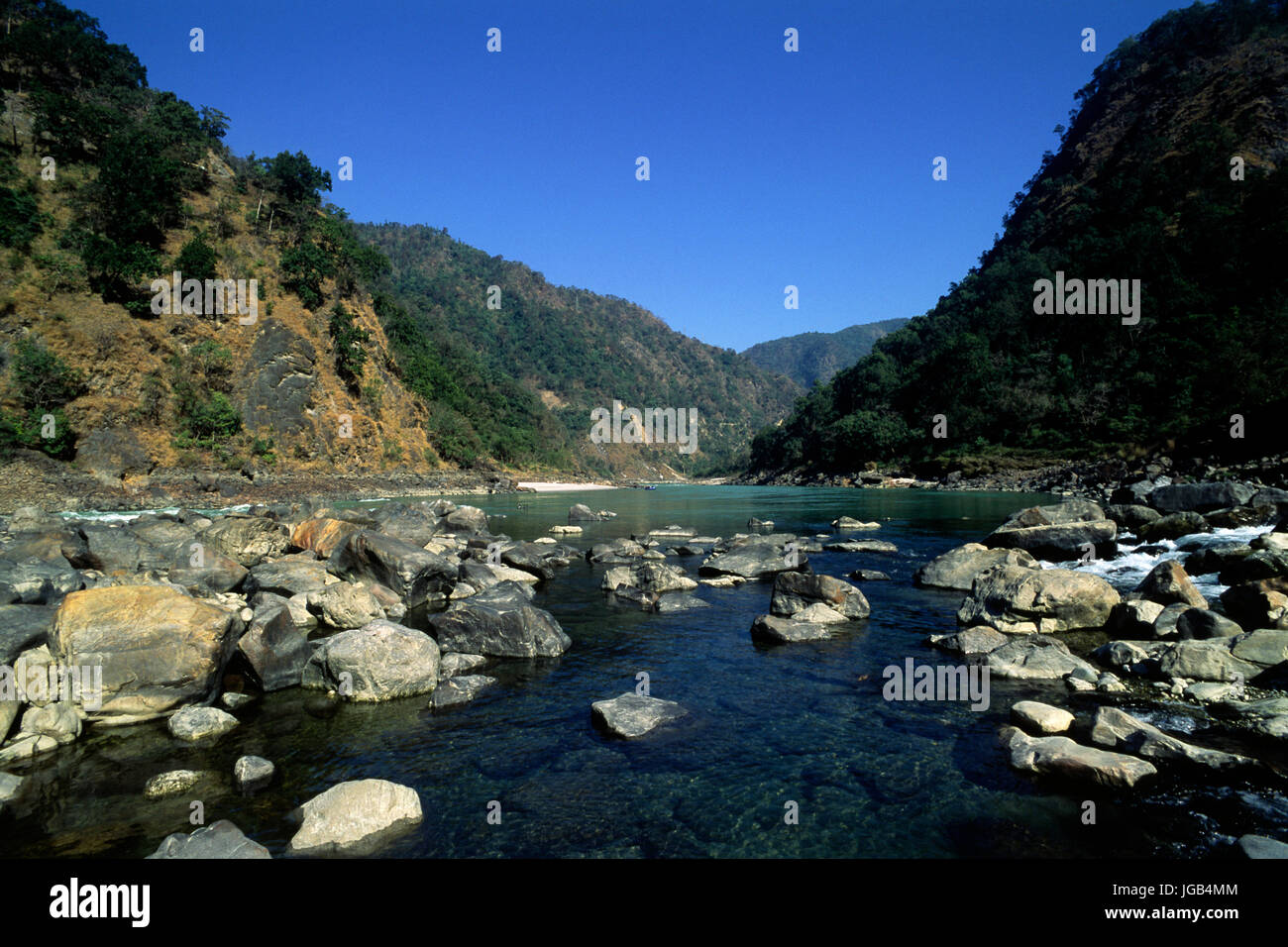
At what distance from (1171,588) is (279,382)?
6361cm

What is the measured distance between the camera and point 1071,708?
8742mm

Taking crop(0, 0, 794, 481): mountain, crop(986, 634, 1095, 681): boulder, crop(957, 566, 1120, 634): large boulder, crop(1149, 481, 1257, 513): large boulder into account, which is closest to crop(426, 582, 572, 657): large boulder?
crop(986, 634, 1095, 681): boulder

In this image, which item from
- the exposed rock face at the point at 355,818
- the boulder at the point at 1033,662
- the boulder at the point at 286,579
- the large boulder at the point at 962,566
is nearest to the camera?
the exposed rock face at the point at 355,818

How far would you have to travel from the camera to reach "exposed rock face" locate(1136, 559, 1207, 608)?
12547mm

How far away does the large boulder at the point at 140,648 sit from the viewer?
849 centimetres

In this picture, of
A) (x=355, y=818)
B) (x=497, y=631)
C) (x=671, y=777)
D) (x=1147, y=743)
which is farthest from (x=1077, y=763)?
(x=497, y=631)

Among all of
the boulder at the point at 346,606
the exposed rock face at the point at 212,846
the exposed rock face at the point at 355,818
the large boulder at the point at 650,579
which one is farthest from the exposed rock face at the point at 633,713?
the large boulder at the point at 650,579

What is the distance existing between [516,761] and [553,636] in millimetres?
4698

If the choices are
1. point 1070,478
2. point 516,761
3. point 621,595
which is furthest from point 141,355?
point 1070,478

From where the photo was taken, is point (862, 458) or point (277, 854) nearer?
point (277, 854)

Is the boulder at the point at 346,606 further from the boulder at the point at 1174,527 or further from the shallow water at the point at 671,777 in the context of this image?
the boulder at the point at 1174,527

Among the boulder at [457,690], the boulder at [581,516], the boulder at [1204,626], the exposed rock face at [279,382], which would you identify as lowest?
the boulder at [581,516]

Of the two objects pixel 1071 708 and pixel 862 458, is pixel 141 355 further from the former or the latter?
pixel 862 458

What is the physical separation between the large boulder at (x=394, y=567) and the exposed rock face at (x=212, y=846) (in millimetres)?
10200
